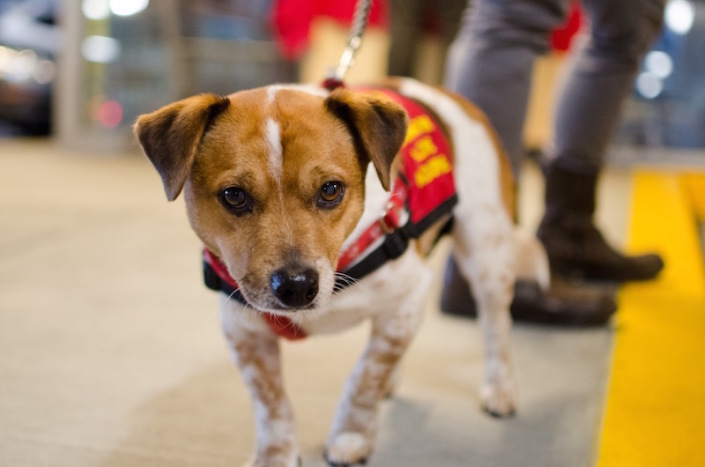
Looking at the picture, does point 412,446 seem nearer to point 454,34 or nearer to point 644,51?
point 644,51

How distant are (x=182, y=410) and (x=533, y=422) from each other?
31.7 inches

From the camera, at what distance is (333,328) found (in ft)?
4.41

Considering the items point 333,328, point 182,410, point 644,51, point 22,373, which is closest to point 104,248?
point 22,373

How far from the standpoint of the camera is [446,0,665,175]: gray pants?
1.95 m

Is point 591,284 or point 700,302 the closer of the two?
point 700,302

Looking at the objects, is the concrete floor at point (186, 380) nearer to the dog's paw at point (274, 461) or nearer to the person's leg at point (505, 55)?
the dog's paw at point (274, 461)

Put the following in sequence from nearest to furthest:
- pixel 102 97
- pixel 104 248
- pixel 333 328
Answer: pixel 333 328
pixel 104 248
pixel 102 97

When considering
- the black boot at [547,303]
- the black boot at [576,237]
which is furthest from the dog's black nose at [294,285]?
the black boot at [576,237]

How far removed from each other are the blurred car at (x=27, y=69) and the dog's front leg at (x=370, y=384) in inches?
249

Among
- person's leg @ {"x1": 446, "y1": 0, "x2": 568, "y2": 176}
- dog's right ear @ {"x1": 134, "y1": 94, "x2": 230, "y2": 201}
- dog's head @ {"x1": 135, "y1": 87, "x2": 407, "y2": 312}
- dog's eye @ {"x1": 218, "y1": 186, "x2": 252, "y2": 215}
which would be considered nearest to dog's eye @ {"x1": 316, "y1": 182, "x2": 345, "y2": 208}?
dog's head @ {"x1": 135, "y1": 87, "x2": 407, "y2": 312}

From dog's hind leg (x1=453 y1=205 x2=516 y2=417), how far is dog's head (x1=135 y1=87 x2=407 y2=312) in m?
0.43

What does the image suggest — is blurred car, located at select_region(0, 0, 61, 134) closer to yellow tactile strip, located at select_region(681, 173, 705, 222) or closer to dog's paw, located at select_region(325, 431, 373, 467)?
yellow tactile strip, located at select_region(681, 173, 705, 222)

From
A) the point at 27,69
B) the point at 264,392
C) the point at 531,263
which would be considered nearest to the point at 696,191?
the point at 531,263

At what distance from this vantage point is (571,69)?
7.73ft
